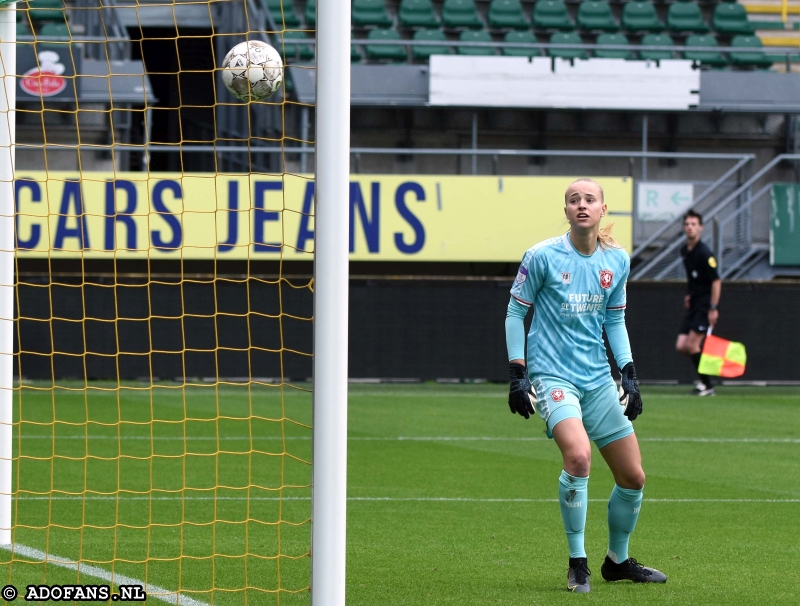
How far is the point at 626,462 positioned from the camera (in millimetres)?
5500

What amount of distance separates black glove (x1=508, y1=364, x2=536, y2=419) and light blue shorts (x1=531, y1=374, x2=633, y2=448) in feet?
0.29

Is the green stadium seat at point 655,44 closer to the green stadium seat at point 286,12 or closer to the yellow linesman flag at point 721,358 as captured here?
the green stadium seat at point 286,12

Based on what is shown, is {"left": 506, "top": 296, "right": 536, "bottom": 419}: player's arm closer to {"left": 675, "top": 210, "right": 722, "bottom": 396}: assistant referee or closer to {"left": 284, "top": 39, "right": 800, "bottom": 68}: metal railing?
{"left": 675, "top": 210, "right": 722, "bottom": 396}: assistant referee

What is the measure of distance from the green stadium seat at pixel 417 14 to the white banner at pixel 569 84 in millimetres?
4049

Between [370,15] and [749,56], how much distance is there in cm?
722

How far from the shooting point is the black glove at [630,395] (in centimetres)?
543

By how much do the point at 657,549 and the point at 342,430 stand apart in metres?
2.83

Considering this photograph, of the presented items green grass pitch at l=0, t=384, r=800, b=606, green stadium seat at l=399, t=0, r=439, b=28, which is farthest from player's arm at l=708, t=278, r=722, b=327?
green stadium seat at l=399, t=0, r=439, b=28

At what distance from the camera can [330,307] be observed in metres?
4.35

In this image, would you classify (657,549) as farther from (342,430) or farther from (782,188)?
(782,188)

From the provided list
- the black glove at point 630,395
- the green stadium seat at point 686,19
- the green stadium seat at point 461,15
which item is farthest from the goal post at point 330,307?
the green stadium seat at point 686,19

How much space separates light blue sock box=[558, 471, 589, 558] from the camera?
211 inches

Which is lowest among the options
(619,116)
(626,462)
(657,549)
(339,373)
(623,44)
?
(657,549)

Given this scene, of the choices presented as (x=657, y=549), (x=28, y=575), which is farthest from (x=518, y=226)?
(x=28, y=575)
